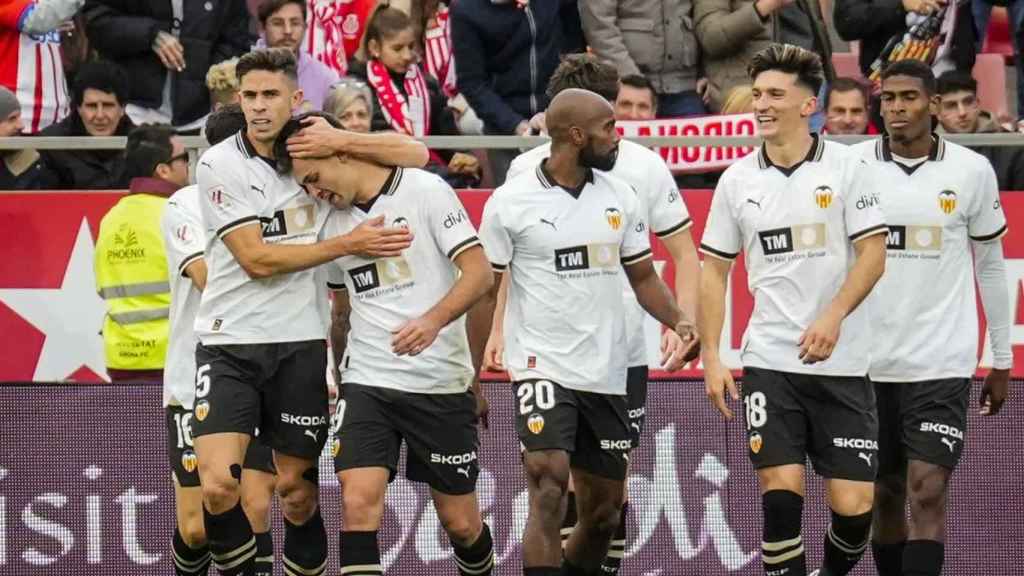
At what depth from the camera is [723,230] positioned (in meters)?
10.1

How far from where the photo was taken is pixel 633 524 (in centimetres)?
1196

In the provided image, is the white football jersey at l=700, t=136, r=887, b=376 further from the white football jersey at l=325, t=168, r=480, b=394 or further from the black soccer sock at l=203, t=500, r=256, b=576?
the black soccer sock at l=203, t=500, r=256, b=576

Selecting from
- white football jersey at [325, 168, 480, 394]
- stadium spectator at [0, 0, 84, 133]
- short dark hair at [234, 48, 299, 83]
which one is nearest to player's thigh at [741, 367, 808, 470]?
white football jersey at [325, 168, 480, 394]

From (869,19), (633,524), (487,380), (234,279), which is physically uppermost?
(869,19)

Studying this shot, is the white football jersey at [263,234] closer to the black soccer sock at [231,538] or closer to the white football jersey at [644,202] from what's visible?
the black soccer sock at [231,538]

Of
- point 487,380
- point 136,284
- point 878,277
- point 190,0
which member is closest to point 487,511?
point 487,380

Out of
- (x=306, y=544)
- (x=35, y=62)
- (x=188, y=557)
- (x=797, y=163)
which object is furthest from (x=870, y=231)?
(x=35, y=62)

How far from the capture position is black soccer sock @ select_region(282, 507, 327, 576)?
10.2m

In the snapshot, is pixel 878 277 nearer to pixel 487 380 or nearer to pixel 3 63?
pixel 487 380

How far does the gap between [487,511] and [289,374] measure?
2.36 meters

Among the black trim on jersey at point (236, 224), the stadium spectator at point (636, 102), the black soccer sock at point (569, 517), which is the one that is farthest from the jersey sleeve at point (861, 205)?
the stadium spectator at point (636, 102)

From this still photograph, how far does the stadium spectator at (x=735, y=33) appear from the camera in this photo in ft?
45.9

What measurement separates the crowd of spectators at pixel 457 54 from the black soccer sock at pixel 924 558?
12.2 feet

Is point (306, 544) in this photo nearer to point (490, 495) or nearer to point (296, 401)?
point (296, 401)
